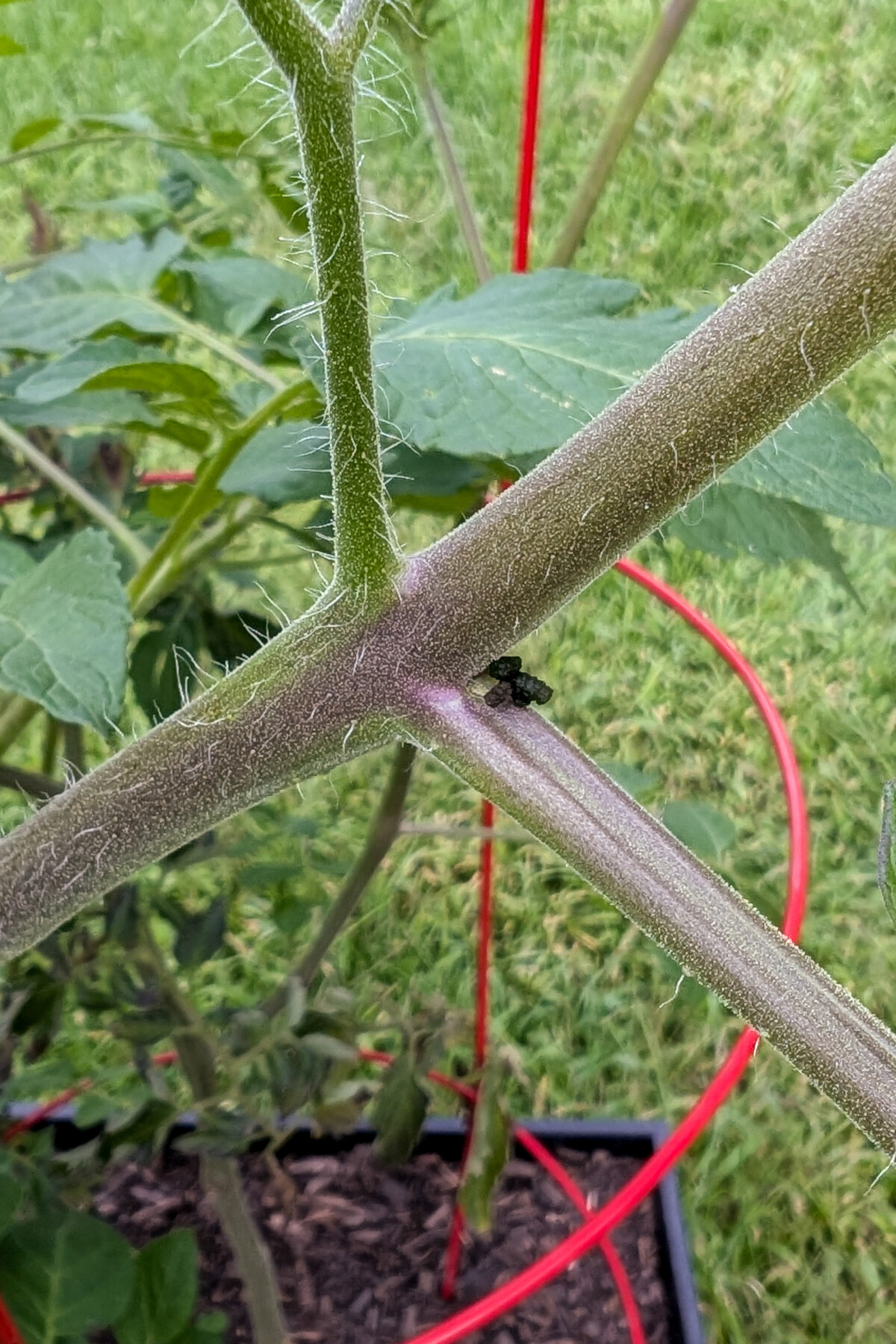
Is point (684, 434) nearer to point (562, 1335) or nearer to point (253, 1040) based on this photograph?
point (253, 1040)

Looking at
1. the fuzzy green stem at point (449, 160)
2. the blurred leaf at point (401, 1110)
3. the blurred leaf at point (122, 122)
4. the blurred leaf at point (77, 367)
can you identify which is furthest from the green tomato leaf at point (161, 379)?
the blurred leaf at point (401, 1110)

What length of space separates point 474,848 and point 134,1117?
1.99 ft

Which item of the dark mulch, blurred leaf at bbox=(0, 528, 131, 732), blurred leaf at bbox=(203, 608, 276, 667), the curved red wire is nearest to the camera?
blurred leaf at bbox=(0, 528, 131, 732)

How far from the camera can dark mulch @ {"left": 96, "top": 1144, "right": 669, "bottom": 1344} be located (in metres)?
0.73

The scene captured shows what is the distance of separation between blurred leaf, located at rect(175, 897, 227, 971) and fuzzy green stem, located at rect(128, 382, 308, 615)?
0.18 m

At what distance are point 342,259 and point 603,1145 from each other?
0.74 meters

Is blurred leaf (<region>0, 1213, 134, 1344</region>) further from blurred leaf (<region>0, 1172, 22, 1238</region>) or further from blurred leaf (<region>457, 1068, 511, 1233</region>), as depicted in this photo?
blurred leaf (<region>457, 1068, 511, 1233</region>)

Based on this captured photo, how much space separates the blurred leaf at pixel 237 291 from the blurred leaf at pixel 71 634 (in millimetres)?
182

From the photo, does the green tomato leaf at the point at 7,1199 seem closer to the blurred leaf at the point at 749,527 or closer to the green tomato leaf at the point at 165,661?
the green tomato leaf at the point at 165,661

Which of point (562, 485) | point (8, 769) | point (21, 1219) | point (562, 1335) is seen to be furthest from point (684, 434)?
point (562, 1335)

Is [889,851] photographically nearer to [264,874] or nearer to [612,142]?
[612,142]

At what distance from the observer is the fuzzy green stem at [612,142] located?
16.1 inches

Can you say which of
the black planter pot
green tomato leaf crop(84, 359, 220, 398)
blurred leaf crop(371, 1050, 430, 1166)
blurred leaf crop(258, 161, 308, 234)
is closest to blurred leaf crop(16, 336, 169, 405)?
green tomato leaf crop(84, 359, 220, 398)

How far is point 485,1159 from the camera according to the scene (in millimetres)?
541
